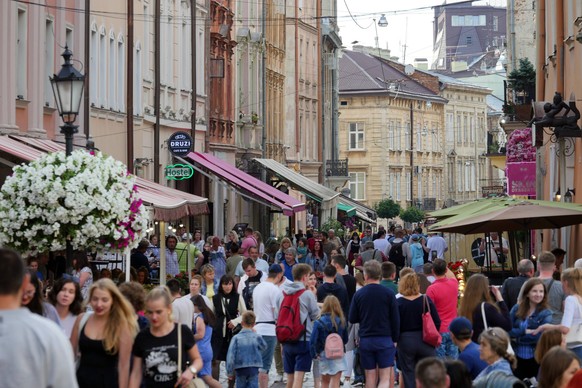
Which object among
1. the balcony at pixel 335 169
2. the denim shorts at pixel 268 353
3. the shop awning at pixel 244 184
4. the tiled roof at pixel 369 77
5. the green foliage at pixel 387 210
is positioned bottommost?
the denim shorts at pixel 268 353

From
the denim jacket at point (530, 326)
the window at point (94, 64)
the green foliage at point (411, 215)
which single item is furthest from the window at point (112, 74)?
the green foliage at point (411, 215)

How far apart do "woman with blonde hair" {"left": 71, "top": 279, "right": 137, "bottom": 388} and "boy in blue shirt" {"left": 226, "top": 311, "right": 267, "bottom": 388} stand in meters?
5.05

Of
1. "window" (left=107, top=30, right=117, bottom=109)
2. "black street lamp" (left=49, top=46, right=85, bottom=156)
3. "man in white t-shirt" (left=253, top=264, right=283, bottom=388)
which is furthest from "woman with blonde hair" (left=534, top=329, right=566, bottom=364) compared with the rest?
"window" (left=107, top=30, right=117, bottom=109)

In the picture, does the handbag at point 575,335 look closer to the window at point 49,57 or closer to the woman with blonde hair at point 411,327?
the woman with blonde hair at point 411,327

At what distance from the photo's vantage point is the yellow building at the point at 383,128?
101 m

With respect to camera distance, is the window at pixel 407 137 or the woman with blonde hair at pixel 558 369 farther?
the window at pixel 407 137

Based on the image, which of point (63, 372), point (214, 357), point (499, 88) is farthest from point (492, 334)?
point (499, 88)

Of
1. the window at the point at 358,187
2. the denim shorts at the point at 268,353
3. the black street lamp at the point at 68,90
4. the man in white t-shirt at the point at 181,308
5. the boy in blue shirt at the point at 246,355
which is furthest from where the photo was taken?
the window at the point at 358,187

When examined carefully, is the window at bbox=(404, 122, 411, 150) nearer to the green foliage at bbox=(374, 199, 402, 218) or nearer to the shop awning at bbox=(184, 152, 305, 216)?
the green foliage at bbox=(374, 199, 402, 218)

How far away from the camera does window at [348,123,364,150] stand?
102 metres

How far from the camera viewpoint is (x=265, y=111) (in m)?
53.5

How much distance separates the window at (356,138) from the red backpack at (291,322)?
8541 centimetres

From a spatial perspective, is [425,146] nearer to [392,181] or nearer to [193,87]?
[392,181]

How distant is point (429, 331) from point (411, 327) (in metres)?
0.38
